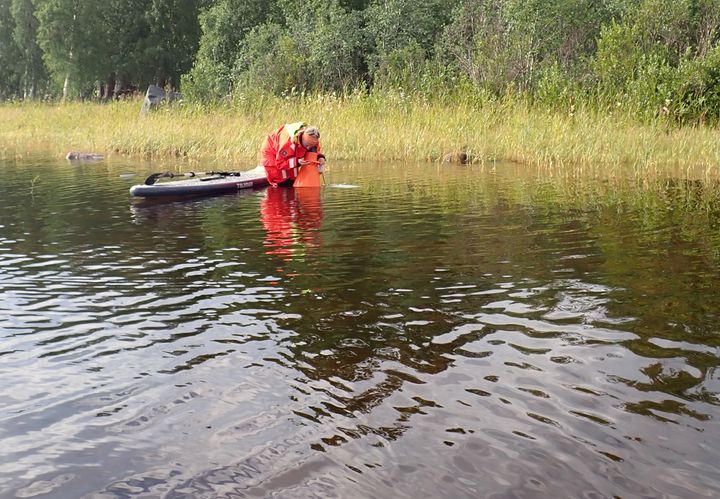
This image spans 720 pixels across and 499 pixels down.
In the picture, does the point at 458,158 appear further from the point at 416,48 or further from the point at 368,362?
the point at 368,362

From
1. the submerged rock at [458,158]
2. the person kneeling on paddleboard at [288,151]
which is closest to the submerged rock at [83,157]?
the person kneeling on paddleboard at [288,151]

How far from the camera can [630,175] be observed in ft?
47.4

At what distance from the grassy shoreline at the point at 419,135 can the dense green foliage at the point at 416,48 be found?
81 centimetres

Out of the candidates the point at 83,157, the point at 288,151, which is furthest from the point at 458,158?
the point at 83,157

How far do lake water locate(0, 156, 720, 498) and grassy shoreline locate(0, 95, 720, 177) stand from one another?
278 inches

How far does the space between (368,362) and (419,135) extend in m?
14.9

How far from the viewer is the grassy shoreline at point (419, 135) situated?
15938 mm

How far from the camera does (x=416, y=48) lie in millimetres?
27641

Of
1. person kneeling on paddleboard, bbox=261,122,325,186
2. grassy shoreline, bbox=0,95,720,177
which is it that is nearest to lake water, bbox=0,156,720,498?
person kneeling on paddleboard, bbox=261,122,325,186

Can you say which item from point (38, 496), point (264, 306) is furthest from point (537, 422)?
point (264, 306)

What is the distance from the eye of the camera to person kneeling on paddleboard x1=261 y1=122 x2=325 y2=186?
13.7 meters

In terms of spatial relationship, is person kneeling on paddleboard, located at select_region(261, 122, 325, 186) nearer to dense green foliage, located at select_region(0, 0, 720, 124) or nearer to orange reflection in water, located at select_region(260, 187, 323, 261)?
orange reflection in water, located at select_region(260, 187, 323, 261)

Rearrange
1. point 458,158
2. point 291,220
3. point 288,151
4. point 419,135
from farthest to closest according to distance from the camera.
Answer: point 419,135
point 458,158
point 288,151
point 291,220

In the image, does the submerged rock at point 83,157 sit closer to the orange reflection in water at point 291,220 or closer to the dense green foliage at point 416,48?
the dense green foliage at point 416,48
